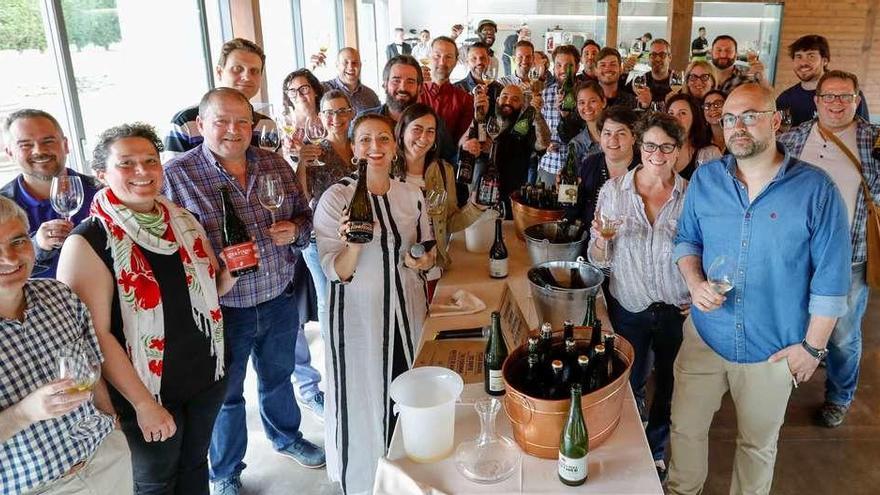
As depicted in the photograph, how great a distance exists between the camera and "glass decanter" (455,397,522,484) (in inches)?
55.5

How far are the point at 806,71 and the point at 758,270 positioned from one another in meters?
2.66

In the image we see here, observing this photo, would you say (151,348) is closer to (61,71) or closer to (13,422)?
(13,422)

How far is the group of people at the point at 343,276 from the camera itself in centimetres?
160

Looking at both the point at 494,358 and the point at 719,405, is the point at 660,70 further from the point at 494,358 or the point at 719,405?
the point at 494,358

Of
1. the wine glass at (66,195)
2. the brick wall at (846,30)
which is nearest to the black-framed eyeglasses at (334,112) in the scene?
the wine glass at (66,195)

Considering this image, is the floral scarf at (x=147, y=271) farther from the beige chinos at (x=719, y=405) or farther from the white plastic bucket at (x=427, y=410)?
the beige chinos at (x=719, y=405)

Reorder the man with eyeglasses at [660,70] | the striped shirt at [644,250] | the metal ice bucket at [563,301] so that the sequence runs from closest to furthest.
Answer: the metal ice bucket at [563,301], the striped shirt at [644,250], the man with eyeglasses at [660,70]

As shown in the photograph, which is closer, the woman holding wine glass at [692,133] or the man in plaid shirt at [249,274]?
the man in plaid shirt at [249,274]

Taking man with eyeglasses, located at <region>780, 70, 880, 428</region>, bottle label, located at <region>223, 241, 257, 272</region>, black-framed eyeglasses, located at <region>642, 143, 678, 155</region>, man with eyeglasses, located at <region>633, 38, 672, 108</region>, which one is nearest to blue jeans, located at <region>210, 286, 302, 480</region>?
bottle label, located at <region>223, 241, 257, 272</region>

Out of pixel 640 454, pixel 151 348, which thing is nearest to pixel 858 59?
pixel 640 454

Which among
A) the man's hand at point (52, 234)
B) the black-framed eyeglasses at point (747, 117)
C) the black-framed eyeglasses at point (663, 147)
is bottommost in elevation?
the man's hand at point (52, 234)

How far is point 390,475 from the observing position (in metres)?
1.45

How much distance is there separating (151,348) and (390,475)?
82 centimetres

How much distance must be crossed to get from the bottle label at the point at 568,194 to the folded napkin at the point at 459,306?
646 millimetres
